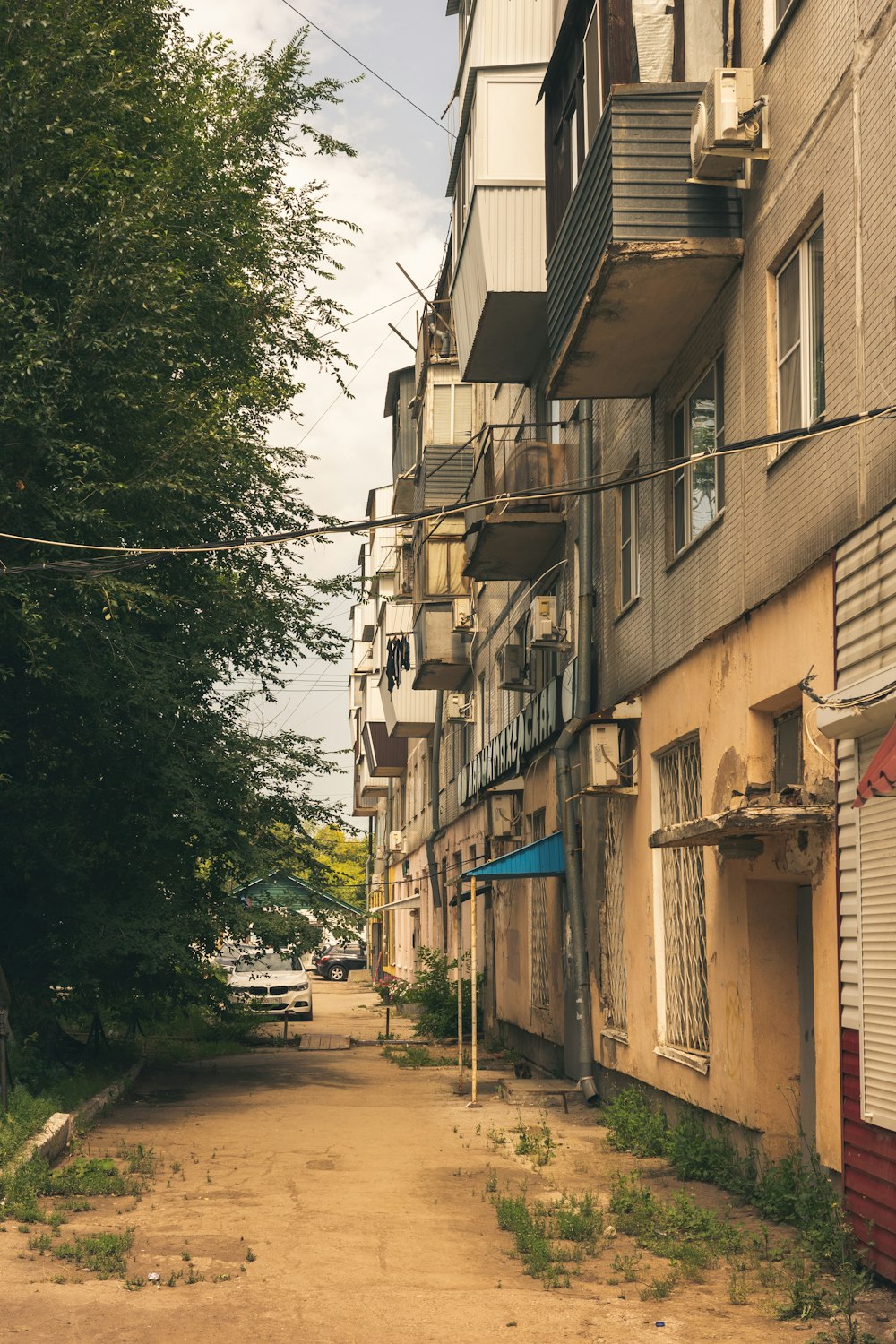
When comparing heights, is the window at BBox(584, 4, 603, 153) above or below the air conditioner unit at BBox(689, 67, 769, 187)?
above

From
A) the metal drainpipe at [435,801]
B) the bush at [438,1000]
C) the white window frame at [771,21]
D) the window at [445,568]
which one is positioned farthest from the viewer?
the metal drainpipe at [435,801]

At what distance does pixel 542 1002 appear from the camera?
1870 cm

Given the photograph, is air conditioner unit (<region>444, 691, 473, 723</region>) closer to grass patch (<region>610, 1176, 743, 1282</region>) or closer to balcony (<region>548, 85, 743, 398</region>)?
balcony (<region>548, 85, 743, 398</region>)

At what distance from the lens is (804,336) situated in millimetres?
8969

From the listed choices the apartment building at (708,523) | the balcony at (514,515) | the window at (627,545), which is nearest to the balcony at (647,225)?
the apartment building at (708,523)

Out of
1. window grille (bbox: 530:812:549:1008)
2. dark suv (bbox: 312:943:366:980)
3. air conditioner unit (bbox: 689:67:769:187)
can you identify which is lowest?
dark suv (bbox: 312:943:366:980)

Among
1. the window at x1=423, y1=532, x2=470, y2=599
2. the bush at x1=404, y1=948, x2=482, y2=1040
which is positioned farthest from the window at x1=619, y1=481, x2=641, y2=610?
the window at x1=423, y1=532, x2=470, y2=599

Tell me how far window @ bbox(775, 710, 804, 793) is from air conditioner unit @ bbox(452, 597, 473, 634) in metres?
16.8

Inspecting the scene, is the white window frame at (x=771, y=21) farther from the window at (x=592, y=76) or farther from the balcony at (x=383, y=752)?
the balcony at (x=383, y=752)

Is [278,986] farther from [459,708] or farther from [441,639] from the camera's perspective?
[441,639]

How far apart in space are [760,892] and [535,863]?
20.9 ft

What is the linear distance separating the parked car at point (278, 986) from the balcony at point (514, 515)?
38.6 ft

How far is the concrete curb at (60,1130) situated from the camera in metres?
10.2

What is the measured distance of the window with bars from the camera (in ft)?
61.4
